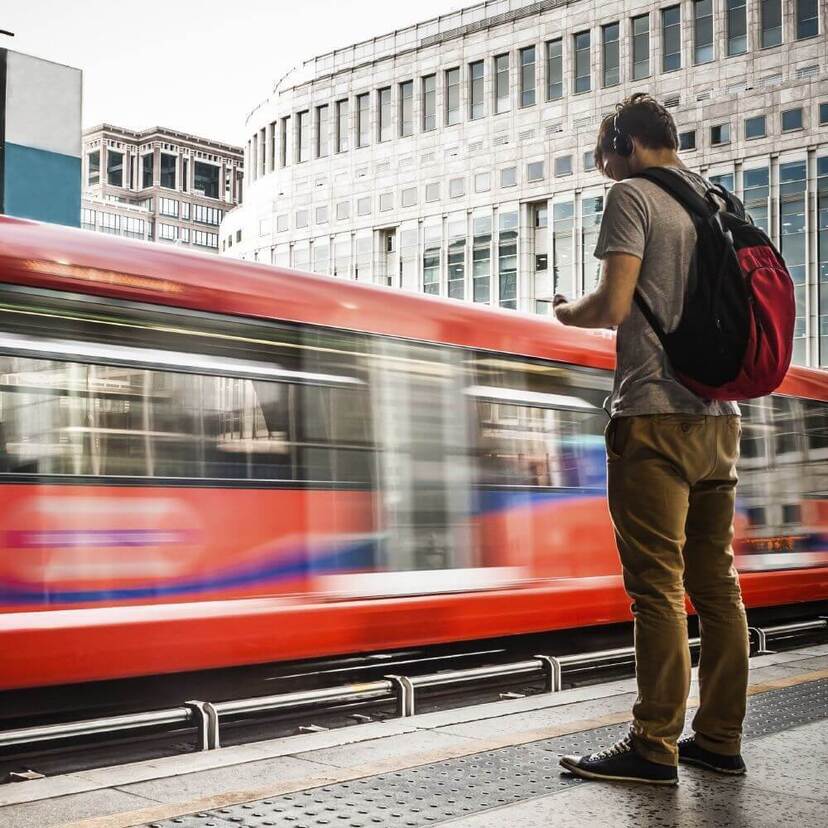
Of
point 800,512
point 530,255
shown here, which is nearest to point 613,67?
point 530,255

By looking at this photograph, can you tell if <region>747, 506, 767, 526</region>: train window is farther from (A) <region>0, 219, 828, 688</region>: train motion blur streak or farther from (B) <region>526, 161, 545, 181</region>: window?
(B) <region>526, 161, 545, 181</region>: window

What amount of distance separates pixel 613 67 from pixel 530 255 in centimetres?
891

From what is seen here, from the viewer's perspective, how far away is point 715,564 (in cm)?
376

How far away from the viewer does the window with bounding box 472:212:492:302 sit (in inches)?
2202

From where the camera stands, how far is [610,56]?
2084 inches

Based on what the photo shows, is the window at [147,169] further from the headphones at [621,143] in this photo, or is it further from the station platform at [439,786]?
the headphones at [621,143]

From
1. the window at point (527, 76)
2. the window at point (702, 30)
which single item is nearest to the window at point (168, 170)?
the window at point (527, 76)

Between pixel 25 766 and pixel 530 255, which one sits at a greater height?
pixel 530 255

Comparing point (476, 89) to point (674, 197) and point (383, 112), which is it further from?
point (674, 197)

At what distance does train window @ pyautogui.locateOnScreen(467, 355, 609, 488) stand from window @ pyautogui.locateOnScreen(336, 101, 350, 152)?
54.3m

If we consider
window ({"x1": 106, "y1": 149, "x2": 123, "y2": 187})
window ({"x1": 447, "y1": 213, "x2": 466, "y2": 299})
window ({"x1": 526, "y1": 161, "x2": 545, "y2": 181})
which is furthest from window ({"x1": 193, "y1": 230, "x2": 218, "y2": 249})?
window ({"x1": 526, "y1": 161, "x2": 545, "y2": 181})

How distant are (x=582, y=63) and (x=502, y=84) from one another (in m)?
4.35

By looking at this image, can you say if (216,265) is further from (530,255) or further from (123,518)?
(530,255)

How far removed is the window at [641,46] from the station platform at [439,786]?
50.4m
